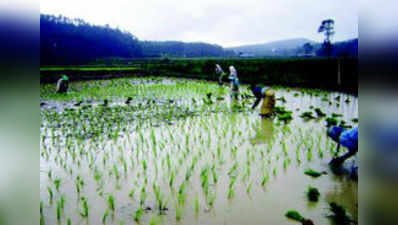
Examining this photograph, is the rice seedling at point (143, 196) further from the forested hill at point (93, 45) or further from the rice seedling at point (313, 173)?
the forested hill at point (93, 45)

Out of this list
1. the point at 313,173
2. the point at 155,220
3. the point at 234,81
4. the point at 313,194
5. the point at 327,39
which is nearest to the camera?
the point at 155,220

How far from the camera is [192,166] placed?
11.3 ft

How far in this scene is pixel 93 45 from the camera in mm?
6262

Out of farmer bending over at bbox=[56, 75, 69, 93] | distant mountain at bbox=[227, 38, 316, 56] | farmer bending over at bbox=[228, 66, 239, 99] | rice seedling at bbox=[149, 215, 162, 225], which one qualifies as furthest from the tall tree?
farmer bending over at bbox=[56, 75, 69, 93]

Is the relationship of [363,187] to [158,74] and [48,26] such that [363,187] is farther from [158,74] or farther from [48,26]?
[158,74]

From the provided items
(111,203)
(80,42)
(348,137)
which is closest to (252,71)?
(80,42)

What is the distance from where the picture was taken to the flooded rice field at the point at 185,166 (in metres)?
2.62

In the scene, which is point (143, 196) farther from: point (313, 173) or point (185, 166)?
point (313, 173)

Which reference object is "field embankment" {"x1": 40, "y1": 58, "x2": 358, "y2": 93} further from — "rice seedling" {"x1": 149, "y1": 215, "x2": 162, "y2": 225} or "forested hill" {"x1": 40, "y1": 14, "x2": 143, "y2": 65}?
"rice seedling" {"x1": 149, "y1": 215, "x2": 162, "y2": 225}

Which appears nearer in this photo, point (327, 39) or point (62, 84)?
point (327, 39)

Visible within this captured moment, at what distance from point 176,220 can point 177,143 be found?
2045 mm

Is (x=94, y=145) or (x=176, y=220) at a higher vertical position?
(x=94, y=145)

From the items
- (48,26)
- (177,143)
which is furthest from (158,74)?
(177,143)

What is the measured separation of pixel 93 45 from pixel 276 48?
3788mm
